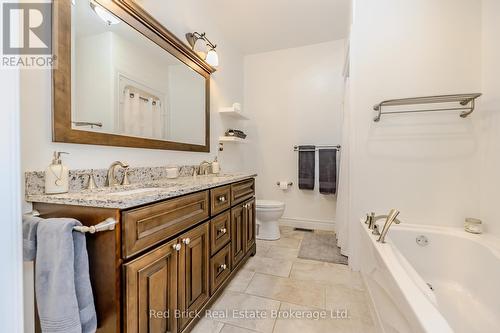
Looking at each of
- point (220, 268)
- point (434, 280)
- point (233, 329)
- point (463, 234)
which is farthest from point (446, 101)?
point (233, 329)

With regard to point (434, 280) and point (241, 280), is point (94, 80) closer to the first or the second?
point (241, 280)

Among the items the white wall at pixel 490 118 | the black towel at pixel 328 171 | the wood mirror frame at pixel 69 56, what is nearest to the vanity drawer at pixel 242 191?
the wood mirror frame at pixel 69 56

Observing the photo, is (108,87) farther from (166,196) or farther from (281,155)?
(281,155)

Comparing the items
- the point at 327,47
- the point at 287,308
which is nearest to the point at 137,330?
the point at 287,308

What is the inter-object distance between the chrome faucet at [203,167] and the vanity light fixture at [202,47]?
1000 millimetres

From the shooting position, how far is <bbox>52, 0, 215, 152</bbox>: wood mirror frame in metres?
1.03

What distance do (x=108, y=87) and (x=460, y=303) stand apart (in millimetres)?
2489

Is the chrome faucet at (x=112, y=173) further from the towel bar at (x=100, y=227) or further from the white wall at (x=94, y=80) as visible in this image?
the towel bar at (x=100, y=227)

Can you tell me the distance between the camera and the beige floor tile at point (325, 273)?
185cm

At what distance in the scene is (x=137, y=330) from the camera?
88cm

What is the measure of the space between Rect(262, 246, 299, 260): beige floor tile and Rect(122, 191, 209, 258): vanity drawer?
1283 mm

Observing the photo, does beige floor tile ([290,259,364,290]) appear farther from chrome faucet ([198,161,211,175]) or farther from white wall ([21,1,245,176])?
white wall ([21,1,245,176])

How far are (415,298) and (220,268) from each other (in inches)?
43.5

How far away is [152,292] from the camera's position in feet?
3.11
